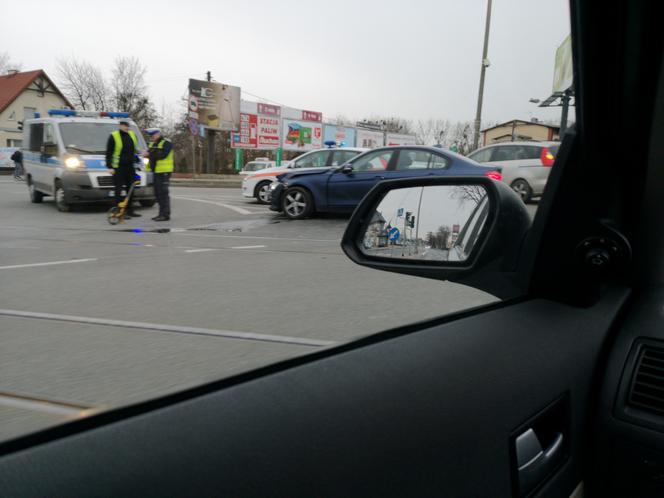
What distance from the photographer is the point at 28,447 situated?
0.67 m

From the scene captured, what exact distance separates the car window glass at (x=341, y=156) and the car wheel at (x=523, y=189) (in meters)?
7.27

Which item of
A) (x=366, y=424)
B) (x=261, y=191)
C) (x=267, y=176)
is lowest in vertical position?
(x=261, y=191)

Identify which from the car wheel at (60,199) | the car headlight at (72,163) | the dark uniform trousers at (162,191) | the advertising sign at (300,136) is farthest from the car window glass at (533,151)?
the advertising sign at (300,136)

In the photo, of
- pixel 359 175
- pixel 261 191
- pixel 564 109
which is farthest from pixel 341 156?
pixel 564 109

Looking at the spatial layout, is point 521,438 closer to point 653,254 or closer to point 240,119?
point 653,254

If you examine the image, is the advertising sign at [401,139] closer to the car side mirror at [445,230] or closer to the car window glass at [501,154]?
the car window glass at [501,154]

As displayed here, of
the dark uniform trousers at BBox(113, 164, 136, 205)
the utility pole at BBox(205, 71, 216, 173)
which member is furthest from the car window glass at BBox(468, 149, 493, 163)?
the utility pole at BBox(205, 71, 216, 173)

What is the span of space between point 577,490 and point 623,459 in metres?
0.13

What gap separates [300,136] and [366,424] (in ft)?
176

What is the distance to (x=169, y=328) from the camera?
3633 mm

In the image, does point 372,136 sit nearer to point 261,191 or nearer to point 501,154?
point 501,154

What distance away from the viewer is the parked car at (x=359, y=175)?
2.14 m

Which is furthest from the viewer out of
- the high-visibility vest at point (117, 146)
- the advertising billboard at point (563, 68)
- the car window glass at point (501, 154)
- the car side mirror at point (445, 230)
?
the high-visibility vest at point (117, 146)

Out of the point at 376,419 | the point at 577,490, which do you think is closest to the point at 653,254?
the point at 577,490
